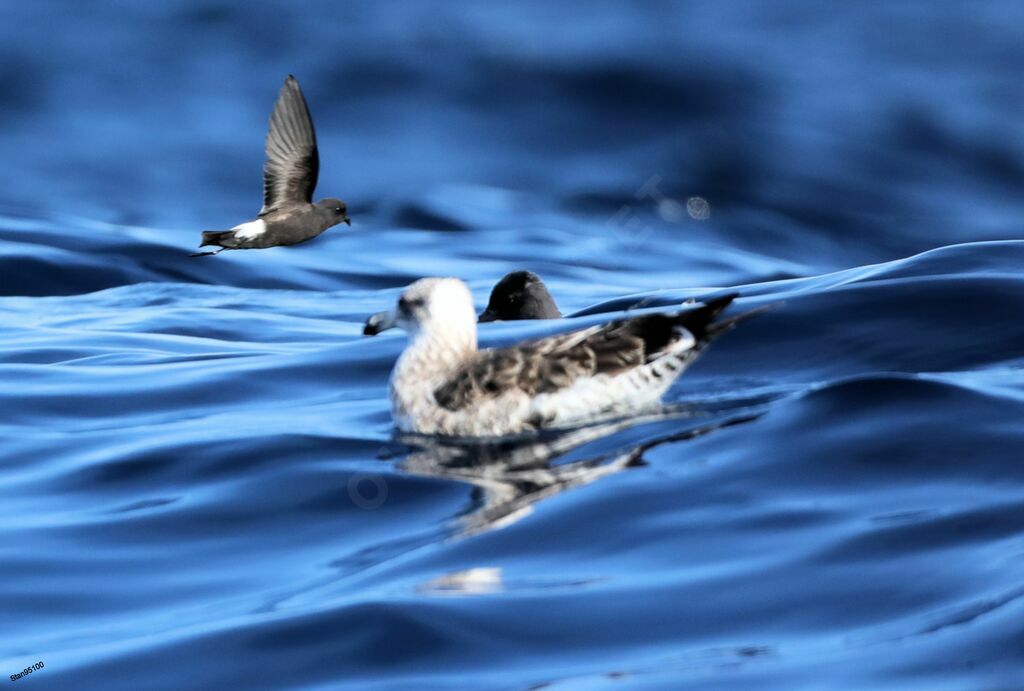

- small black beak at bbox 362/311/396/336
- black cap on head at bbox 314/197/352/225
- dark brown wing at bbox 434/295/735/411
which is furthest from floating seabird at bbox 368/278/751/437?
black cap on head at bbox 314/197/352/225

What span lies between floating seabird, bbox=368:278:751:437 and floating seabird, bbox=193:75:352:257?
622 centimetres

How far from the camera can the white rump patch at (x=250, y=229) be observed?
50.4 ft

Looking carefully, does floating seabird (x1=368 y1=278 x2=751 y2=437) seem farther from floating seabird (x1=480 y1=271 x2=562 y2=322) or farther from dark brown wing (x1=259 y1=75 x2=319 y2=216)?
dark brown wing (x1=259 y1=75 x2=319 y2=216)

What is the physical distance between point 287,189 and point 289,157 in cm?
32

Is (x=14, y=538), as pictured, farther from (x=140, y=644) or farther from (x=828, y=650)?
(x=828, y=650)

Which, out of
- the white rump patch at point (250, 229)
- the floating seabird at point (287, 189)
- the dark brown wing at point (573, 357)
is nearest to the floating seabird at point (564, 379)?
the dark brown wing at point (573, 357)

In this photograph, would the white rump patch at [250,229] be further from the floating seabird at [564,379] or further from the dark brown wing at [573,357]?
the dark brown wing at [573,357]

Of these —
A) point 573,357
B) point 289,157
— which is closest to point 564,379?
point 573,357

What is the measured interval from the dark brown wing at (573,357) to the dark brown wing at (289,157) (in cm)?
637

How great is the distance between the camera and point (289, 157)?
1605 cm

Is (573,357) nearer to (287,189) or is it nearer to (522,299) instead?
(522,299)

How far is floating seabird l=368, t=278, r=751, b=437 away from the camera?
9305 millimetres

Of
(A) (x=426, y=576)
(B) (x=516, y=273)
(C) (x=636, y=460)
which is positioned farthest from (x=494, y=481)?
(B) (x=516, y=273)

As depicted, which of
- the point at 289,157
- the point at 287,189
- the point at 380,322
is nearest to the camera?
the point at 380,322
